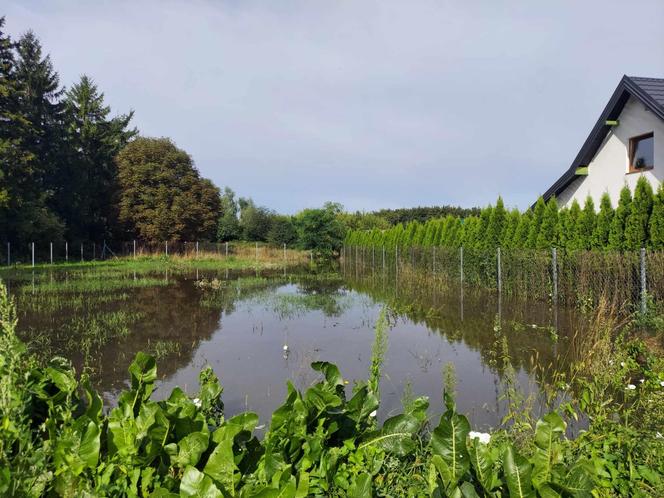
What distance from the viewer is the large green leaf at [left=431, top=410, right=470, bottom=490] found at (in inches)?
66.2

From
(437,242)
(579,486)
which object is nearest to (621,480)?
(579,486)

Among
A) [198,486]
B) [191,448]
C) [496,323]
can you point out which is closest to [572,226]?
[496,323]

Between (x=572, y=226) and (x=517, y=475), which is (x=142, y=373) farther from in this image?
(x=572, y=226)

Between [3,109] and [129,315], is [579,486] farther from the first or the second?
[3,109]

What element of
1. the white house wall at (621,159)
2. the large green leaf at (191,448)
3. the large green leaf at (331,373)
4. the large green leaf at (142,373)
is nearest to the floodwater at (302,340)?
the large green leaf at (331,373)

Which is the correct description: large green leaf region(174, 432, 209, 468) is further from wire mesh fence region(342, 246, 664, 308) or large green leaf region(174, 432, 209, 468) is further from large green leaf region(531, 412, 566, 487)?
wire mesh fence region(342, 246, 664, 308)

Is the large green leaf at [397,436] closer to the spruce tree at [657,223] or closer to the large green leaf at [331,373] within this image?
the large green leaf at [331,373]

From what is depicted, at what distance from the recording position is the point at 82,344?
21.9 feet

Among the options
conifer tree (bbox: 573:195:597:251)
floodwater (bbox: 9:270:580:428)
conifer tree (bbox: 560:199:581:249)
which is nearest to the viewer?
floodwater (bbox: 9:270:580:428)

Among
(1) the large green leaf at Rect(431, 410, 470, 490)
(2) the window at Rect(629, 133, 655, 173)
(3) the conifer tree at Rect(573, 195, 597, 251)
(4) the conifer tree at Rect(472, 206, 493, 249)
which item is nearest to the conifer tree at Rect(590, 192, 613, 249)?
(3) the conifer tree at Rect(573, 195, 597, 251)

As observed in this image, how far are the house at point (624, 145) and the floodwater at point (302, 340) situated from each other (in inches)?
220

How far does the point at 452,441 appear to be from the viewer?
1715mm

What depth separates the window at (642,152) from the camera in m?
12.2

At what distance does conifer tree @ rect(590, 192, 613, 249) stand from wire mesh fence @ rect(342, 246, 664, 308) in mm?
945
